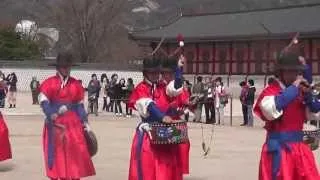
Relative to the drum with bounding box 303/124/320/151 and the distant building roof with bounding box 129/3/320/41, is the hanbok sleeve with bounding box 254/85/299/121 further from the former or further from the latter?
the distant building roof with bounding box 129/3/320/41

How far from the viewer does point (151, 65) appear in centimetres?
715

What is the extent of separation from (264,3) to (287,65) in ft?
214

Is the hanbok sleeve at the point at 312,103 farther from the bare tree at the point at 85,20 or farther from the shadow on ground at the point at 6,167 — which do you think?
the bare tree at the point at 85,20

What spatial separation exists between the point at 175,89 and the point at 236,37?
116 feet

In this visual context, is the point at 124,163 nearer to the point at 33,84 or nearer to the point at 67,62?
the point at 67,62

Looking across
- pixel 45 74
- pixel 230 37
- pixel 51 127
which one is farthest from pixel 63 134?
pixel 45 74

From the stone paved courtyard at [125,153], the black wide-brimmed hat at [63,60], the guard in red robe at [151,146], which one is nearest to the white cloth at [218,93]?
the stone paved courtyard at [125,153]

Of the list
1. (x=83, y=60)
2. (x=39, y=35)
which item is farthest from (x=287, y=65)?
(x=39, y=35)

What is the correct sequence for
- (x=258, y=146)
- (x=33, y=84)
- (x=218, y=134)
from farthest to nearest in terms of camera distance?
(x=33, y=84)
(x=218, y=134)
(x=258, y=146)

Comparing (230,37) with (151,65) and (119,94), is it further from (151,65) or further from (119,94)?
(151,65)

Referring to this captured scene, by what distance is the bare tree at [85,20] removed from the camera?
5459 cm

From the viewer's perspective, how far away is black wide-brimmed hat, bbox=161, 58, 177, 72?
7.11 metres

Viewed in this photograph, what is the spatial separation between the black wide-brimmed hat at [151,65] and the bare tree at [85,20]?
155 feet

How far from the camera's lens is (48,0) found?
5819cm
